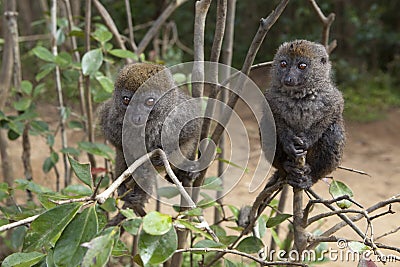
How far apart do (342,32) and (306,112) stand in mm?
7244

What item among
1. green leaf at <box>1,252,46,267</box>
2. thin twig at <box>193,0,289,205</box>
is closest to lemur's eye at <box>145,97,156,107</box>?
thin twig at <box>193,0,289,205</box>

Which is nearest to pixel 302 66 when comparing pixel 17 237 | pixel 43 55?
pixel 43 55

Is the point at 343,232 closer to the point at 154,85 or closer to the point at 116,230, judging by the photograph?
the point at 154,85

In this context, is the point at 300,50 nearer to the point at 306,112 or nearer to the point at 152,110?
the point at 306,112

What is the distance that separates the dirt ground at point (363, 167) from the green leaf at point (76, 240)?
2.77 m

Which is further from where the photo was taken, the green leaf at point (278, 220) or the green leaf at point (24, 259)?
the green leaf at point (278, 220)

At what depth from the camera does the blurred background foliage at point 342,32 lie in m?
8.29

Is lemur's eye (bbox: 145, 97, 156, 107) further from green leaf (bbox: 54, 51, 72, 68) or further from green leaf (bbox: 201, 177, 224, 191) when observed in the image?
green leaf (bbox: 54, 51, 72, 68)

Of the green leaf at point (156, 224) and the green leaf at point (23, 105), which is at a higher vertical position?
the green leaf at point (156, 224)

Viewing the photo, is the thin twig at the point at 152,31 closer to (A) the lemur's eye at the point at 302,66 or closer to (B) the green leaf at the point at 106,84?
(B) the green leaf at the point at 106,84

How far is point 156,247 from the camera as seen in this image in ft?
4.33

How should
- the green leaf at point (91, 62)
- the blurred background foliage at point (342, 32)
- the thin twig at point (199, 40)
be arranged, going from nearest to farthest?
the thin twig at point (199, 40)
the green leaf at point (91, 62)
the blurred background foliage at point (342, 32)

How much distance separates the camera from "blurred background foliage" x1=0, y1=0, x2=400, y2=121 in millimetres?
8289

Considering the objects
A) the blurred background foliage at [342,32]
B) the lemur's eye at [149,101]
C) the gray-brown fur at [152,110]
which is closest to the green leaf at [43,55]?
the gray-brown fur at [152,110]
